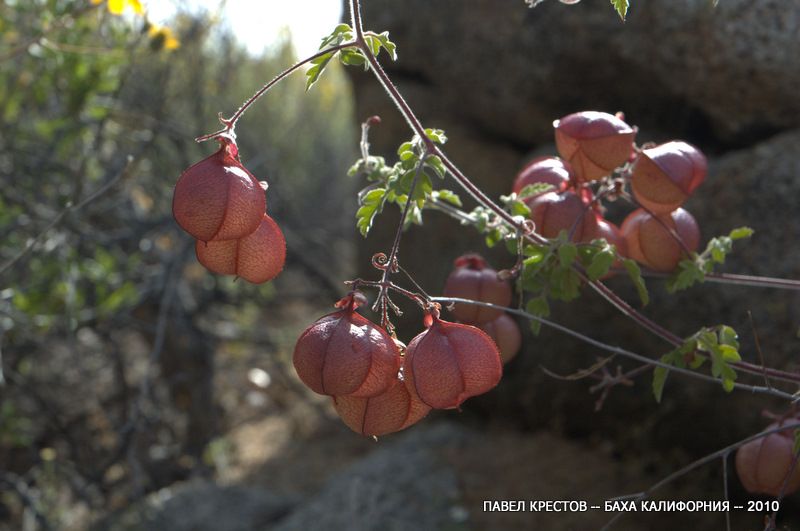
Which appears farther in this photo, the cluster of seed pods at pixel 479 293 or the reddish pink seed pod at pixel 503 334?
the reddish pink seed pod at pixel 503 334

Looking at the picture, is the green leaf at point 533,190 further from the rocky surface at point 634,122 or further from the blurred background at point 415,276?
the rocky surface at point 634,122

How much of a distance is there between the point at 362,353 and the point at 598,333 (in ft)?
5.64

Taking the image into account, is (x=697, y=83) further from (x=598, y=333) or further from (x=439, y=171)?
(x=439, y=171)

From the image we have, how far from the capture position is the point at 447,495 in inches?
108

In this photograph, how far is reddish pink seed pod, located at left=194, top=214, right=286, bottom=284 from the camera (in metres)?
1.28

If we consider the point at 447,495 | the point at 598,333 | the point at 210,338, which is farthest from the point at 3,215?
the point at 598,333

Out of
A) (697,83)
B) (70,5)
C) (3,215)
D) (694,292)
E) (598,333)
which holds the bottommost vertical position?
(598,333)

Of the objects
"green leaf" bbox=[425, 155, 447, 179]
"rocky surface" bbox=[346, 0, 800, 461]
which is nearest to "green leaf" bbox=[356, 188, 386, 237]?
"green leaf" bbox=[425, 155, 447, 179]

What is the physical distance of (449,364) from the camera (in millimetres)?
1192

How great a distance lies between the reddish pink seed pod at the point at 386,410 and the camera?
4.13ft

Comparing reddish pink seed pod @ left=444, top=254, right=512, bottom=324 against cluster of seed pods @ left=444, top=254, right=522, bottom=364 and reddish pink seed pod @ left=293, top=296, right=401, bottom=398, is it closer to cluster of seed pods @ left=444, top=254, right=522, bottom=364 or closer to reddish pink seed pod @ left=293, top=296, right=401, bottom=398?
cluster of seed pods @ left=444, top=254, right=522, bottom=364

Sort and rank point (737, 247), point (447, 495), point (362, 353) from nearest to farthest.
A: 1. point (362, 353)
2. point (737, 247)
3. point (447, 495)

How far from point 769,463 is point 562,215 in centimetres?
61

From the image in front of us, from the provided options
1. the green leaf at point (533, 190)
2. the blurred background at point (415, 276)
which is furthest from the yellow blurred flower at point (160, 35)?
the green leaf at point (533, 190)
